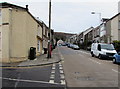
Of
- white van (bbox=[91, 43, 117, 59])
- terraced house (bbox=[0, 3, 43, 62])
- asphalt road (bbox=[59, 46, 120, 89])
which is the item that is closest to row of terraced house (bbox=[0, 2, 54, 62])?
terraced house (bbox=[0, 3, 43, 62])

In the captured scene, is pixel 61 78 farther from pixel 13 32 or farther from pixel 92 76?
pixel 13 32

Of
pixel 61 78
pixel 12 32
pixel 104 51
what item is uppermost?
pixel 12 32

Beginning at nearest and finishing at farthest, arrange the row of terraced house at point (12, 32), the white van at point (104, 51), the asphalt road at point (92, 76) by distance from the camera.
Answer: the asphalt road at point (92, 76) < the row of terraced house at point (12, 32) < the white van at point (104, 51)

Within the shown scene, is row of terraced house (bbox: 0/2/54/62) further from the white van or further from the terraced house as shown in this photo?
the white van

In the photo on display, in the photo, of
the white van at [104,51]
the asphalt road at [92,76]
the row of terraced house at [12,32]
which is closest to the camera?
the asphalt road at [92,76]

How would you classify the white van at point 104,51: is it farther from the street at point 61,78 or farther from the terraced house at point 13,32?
the street at point 61,78

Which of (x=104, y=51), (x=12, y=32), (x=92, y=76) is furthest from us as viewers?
(x=104, y=51)

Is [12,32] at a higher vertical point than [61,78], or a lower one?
higher

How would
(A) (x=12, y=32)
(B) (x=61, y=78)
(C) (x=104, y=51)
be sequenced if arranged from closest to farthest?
Result: (B) (x=61, y=78), (A) (x=12, y=32), (C) (x=104, y=51)

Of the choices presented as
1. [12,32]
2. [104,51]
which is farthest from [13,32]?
[104,51]

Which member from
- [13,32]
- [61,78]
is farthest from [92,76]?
[13,32]

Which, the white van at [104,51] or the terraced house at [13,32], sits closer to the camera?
the terraced house at [13,32]

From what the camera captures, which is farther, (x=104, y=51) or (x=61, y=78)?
(x=104, y=51)

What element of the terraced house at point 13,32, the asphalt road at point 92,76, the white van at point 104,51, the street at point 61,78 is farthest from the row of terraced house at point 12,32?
the white van at point 104,51
